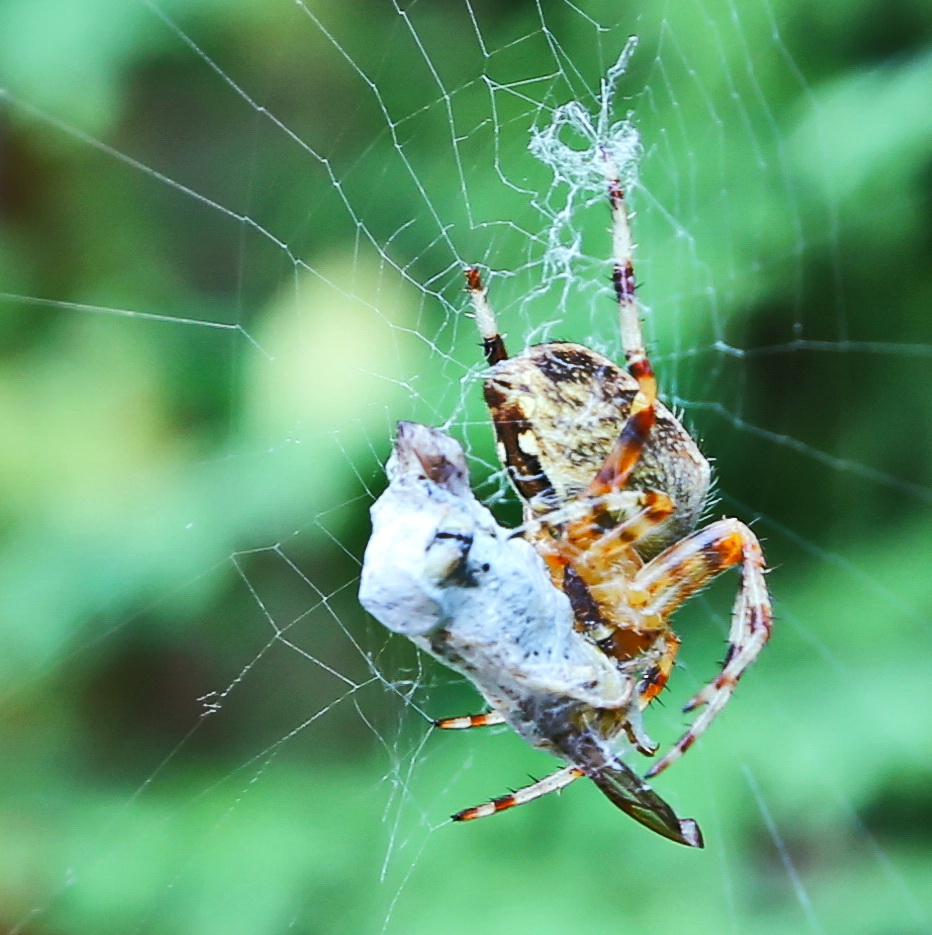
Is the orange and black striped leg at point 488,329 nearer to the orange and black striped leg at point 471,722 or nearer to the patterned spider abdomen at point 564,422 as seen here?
the patterned spider abdomen at point 564,422

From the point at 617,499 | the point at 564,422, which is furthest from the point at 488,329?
the point at 617,499

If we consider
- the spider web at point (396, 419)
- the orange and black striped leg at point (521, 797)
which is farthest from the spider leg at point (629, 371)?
the orange and black striped leg at point (521, 797)

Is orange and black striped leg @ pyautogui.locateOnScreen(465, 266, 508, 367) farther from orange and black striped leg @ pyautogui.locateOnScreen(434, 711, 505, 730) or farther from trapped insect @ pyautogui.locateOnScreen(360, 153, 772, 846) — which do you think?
orange and black striped leg @ pyautogui.locateOnScreen(434, 711, 505, 730)

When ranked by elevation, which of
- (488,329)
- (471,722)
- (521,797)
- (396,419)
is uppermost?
(488,329)

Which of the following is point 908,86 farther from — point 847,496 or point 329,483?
point 329,483

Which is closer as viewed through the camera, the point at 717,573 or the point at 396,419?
the point at 717,573

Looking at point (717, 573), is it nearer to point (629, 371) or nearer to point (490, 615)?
point (629, 371)

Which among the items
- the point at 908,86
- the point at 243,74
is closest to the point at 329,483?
the point at 243,74

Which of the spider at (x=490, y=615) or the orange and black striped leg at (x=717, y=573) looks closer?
the spider at (x=490, y=615)
